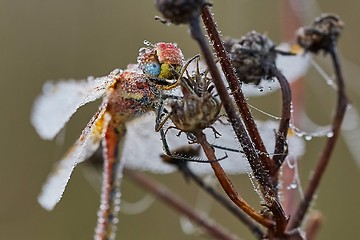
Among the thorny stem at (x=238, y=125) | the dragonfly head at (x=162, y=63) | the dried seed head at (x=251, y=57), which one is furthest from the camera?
the dried seed head at (x=251, y=57)

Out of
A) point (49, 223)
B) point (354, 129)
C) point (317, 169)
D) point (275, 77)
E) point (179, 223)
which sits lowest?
point (179, 223)

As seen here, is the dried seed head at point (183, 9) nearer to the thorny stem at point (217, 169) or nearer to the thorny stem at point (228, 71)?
the thorny stem at point (228, 71)

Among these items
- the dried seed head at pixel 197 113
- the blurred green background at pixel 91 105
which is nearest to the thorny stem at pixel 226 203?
the dried seed head at pixel 197 113

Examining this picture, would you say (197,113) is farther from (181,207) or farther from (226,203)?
(181,207)

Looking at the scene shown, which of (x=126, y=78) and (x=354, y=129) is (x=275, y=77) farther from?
(x=354, y=129)

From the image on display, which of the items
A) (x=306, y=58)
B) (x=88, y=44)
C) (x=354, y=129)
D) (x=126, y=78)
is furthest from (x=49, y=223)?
(x=126, y=78)

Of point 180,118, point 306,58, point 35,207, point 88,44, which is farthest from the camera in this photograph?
point 88,44

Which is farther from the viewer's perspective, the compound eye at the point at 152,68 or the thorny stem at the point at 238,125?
the compound eye at the point at 152,68
